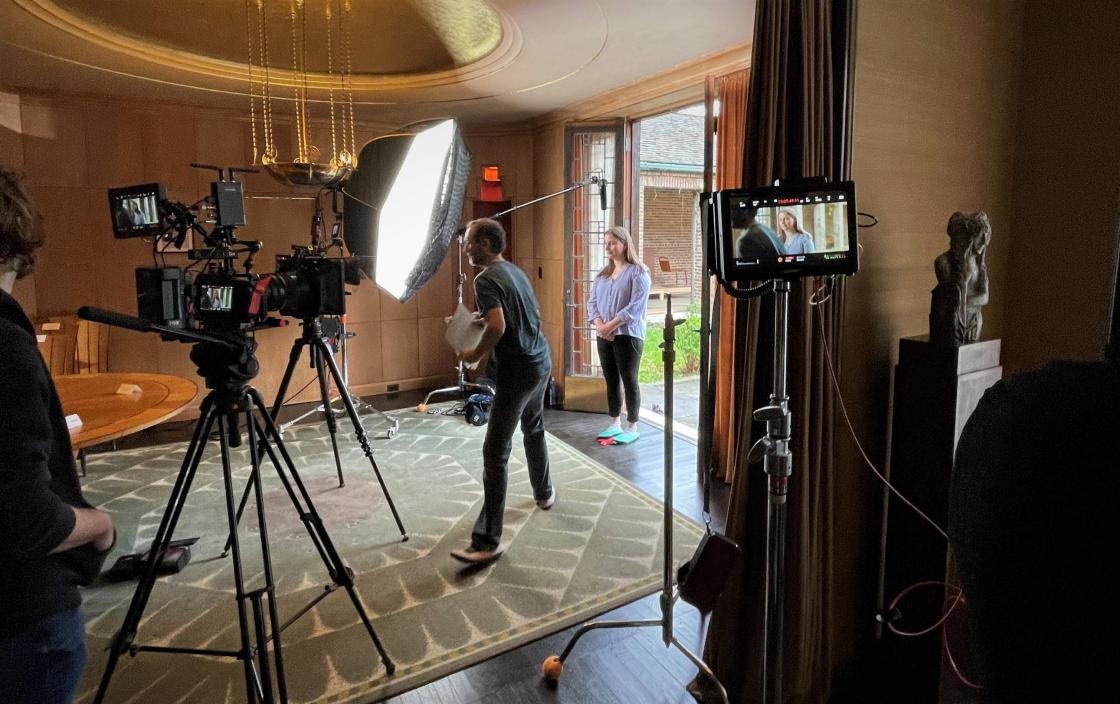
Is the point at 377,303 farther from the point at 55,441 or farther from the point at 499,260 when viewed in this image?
the point at 55,441

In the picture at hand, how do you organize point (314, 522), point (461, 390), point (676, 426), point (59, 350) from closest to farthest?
point (314, 522) < point (59, 350) < point (676, 426) < point (461, 390)

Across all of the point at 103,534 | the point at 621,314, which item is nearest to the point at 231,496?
the point at 103,534

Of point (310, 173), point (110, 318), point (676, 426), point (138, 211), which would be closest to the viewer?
point (110, 318)

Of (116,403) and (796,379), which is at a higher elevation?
(796,379)

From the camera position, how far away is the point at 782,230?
4.46 feet

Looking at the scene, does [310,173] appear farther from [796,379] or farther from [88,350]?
[88,350]

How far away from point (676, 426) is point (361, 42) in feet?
10.7

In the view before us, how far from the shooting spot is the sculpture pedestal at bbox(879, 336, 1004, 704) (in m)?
1.69

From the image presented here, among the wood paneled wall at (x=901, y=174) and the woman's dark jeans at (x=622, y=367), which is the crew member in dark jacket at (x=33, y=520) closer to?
the wood paneled wall at (x=901, y=174)

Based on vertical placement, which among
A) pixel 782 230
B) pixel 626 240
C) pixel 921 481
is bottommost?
pixel 921 481

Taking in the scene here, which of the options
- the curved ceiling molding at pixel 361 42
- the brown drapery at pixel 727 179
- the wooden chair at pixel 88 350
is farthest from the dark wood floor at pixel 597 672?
the wooden chair at pixel 88 350

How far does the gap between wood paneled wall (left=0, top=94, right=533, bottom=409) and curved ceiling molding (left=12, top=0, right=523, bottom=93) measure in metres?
0.76

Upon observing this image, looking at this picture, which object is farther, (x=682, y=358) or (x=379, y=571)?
(x=682, y=358)

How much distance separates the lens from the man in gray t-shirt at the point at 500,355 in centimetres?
251
